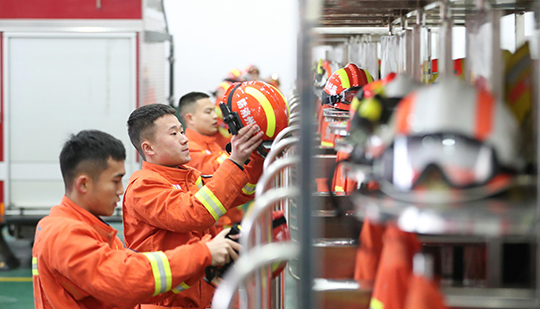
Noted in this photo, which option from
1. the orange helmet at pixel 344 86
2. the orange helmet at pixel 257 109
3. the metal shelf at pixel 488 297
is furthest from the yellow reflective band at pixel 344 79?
the metal shelf at pixel 488 297

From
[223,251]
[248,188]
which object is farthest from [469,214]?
[248,188]

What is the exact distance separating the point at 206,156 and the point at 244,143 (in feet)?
6.36

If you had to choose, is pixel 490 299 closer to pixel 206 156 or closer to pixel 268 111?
pixel 268 111

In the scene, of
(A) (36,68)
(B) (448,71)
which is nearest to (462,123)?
(B) (448,71)

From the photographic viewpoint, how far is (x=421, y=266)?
53.7 inches

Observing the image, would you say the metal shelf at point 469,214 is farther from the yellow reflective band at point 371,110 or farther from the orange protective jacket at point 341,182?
the orange protective jacket at point 341,182

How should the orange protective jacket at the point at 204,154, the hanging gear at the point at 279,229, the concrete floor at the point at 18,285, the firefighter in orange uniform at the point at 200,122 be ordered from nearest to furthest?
the hanging gear at the point at 279,229 → the orange protective jacket at the point at 204,154 → the concrete floor at the point at 18,285 → the firefighter in orange uniform at the point at 200,122

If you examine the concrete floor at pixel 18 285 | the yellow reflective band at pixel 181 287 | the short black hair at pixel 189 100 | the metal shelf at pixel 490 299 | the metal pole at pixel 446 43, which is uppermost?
the short black hair at pixel 189 100

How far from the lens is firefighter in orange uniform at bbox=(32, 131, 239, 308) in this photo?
1.94 metres

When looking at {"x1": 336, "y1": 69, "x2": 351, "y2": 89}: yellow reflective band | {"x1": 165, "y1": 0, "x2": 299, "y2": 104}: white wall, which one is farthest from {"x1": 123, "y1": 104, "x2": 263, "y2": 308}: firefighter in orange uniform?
{"x1": 165, "y1": 0, "x2": 299, "y2": 104}: white wall

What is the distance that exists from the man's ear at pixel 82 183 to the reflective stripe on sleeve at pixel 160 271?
0.36 m

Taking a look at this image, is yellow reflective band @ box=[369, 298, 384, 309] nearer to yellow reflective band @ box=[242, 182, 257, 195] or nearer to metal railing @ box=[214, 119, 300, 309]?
metal railing @ box=[214, 119, 300, 309]

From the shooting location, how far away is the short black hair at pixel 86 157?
213 centimetres

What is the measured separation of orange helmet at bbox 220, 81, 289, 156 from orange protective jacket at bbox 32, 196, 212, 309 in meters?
0.66
